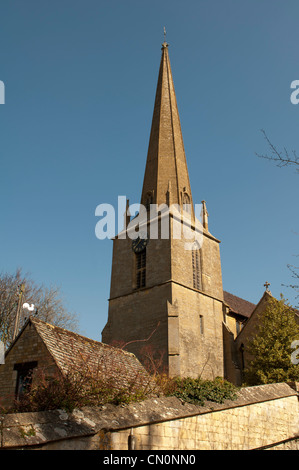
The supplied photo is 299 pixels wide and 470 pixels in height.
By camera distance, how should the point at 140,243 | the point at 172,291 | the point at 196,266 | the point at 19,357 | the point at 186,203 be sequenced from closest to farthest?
1. the point at 19,357
2. the point at 172,291
3. the point at 196,266
4. the point at 140,243
5. the point at 186,203

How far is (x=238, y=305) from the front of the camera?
33.5 m

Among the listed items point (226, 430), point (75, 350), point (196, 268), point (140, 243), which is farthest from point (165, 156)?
point (226, 430)

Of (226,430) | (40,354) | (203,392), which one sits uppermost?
(40,354)

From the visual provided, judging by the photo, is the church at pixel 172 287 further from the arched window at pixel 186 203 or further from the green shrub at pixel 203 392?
the green shrub at pixel 203 392

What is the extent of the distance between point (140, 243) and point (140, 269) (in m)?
1.73

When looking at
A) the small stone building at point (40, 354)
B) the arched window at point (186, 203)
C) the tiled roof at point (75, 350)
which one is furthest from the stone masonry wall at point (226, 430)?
the arched window at point (186, 203)

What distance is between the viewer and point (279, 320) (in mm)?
22141

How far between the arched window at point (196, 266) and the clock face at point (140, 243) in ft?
10.5

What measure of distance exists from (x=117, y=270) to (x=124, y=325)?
3.94m

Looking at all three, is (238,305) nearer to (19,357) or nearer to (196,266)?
(196,266)

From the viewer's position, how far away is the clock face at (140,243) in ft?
89.6

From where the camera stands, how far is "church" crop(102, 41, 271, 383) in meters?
23.6

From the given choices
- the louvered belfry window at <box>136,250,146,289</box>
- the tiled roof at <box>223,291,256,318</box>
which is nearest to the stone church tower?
the louvered belfry window at <box>136,250,146,289</box>
